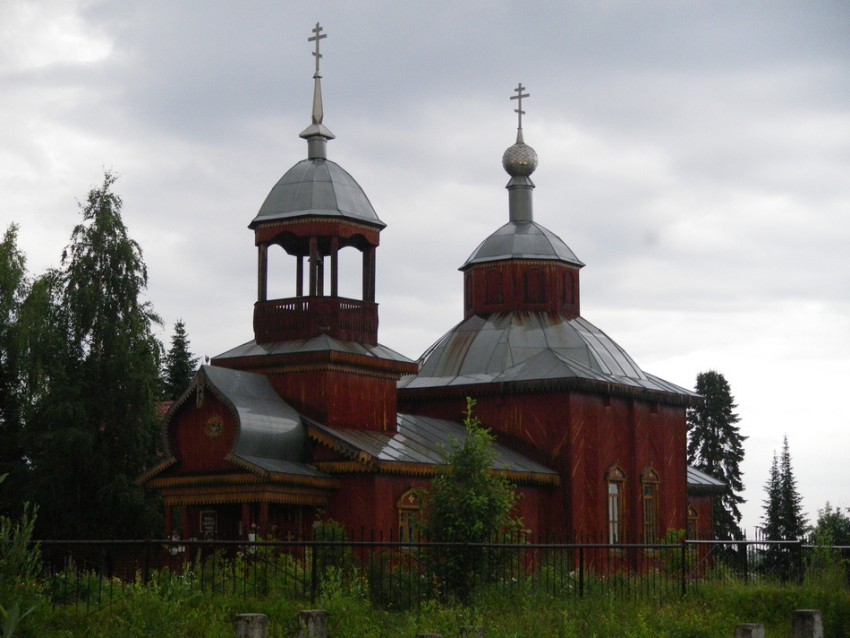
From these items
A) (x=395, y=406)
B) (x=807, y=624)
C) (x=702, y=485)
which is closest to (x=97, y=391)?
(x=395, y=406)

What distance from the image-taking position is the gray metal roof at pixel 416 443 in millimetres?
25859

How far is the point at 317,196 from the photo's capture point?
28422 mm

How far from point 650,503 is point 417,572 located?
15.9m

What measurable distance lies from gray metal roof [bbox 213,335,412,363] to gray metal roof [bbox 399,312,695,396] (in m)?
4.16

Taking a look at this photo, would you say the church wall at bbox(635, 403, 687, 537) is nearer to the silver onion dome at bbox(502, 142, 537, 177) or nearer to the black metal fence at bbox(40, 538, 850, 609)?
the silver onion dome at bbox(502, 142, 537, 177)

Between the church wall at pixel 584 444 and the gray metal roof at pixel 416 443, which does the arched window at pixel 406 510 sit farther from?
the church wall at pixel 584 444

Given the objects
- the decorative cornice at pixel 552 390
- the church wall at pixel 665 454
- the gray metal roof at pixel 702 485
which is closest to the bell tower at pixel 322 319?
the decorative cornice at pixel 552 390

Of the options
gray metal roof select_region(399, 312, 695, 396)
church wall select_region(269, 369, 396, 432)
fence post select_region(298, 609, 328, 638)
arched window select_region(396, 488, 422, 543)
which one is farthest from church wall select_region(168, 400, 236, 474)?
fence post select_region(298, 609, 328, 638)

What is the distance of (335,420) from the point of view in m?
27.2

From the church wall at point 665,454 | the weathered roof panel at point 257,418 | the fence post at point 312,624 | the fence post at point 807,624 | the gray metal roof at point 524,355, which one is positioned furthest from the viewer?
the church wall at point 665,454

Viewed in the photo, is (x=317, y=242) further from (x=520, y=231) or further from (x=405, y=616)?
(x=405, y=616)

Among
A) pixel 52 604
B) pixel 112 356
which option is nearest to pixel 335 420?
pixel 112 356

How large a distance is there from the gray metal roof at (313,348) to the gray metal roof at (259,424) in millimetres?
1005

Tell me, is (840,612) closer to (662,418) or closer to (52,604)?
(52,604)
